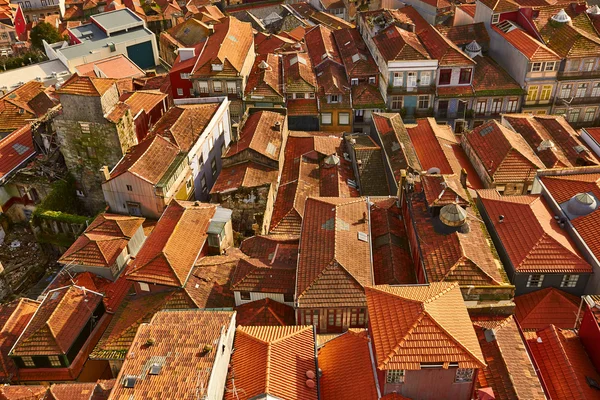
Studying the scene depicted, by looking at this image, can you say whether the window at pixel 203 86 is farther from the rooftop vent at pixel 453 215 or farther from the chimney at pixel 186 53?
the rooftop vent at pixel 453 215

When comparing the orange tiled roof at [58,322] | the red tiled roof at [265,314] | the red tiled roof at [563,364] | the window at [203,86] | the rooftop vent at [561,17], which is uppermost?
the rooftop vent at [561,17]

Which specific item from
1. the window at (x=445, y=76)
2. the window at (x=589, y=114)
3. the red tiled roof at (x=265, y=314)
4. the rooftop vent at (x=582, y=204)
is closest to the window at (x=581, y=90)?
the window at (x=589, y=114)

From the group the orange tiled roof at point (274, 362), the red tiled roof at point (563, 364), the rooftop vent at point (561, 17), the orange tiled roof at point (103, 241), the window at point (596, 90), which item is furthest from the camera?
the rooftop vent at point (561, 17)

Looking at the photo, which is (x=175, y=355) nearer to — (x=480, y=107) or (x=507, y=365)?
(x=507, y=365)

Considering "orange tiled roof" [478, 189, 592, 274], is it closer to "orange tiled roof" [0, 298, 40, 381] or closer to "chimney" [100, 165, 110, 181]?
"chimney" [100, 165, 110, 181]

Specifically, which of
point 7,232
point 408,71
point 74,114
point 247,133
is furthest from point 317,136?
point 7,232

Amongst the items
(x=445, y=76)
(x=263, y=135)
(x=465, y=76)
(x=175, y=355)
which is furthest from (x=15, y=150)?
(x=465, y=76)

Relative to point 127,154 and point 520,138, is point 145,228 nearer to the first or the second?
point 127,154

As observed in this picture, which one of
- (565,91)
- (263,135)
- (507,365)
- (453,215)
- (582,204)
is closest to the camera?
(507,365)
